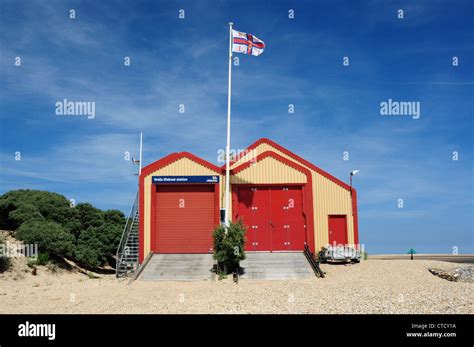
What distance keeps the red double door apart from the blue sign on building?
1.46 meters

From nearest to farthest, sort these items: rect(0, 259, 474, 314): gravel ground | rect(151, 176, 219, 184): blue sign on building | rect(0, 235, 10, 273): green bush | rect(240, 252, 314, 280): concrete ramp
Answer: rect(0, 259, 474, 314): gravel ground, rect(240, 252, 314, 280): concrete ramp, rect(0, 235, 10, 273): green bush, rect(151, 176, 219, 184): blue sign on building

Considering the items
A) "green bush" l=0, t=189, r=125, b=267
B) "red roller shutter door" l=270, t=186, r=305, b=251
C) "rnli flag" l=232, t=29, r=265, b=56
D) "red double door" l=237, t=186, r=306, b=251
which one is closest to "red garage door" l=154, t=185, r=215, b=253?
"red double door" l=237, t=186, r=306, b=251

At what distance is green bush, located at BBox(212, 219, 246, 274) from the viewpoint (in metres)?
18.2

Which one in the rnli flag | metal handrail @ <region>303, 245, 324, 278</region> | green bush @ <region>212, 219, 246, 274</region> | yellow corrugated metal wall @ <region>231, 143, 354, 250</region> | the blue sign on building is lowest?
metal handrail @ <region>303, 245, 324, 278</region>

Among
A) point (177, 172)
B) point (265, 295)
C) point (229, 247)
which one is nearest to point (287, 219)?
point (229, 247)

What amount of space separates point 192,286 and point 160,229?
606cm

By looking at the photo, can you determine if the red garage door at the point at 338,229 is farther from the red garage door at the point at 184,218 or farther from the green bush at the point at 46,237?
the green bush at the point at 46,237

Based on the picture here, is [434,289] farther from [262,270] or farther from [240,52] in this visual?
[240,52]

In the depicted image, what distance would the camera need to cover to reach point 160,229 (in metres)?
21.8

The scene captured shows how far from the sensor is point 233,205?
2200cm

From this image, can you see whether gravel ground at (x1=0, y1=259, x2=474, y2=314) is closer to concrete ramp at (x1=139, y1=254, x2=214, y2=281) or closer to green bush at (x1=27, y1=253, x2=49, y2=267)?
concrete ramp at (x1=139, y1=254, x2=214, y2=281)

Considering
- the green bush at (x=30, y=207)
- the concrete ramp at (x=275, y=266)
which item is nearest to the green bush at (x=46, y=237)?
the green bush at (x=30, y=207)

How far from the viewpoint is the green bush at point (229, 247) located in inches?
717
